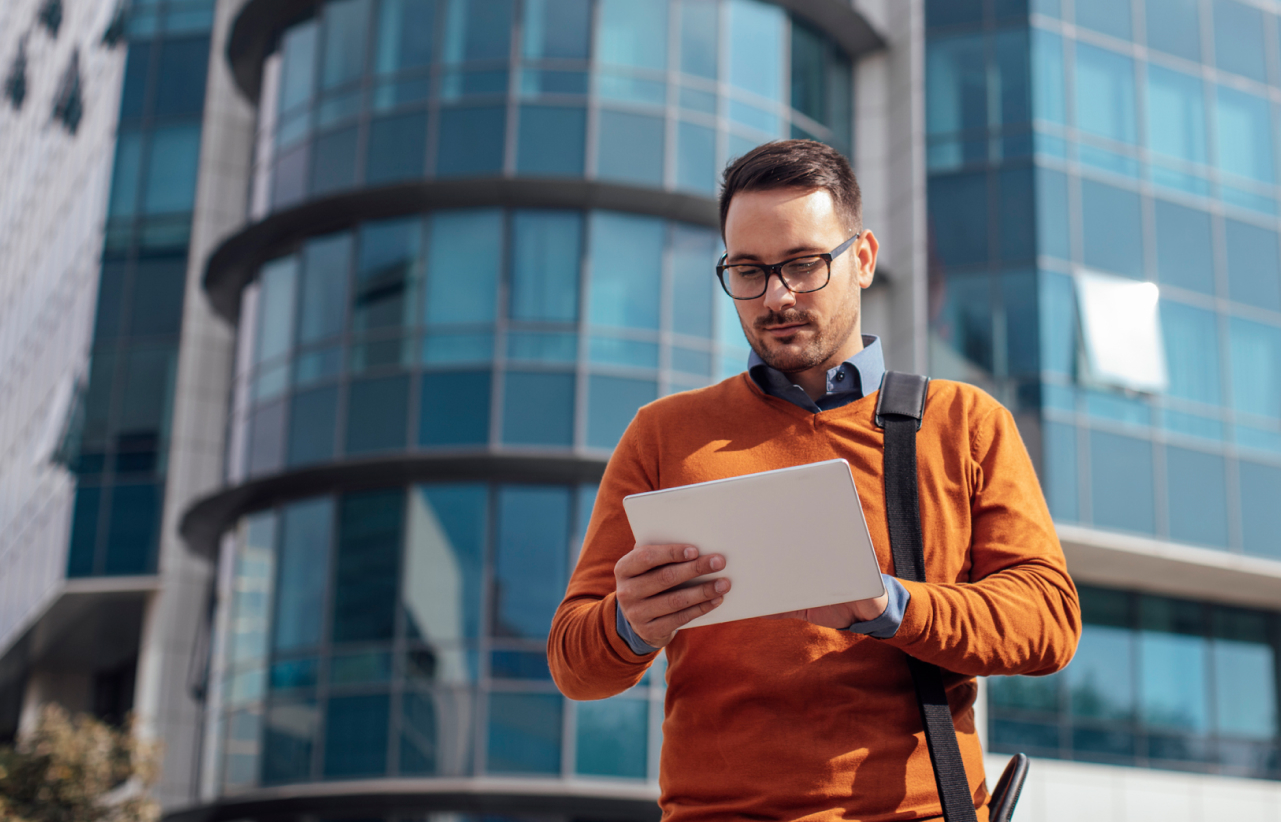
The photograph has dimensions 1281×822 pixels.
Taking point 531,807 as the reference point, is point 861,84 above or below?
above

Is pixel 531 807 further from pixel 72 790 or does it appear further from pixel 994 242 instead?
pixel 994 242

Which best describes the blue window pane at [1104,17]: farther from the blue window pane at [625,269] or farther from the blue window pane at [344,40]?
the blue window pane at [344,40]

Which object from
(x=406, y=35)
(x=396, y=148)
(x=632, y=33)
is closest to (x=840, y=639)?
(x=396, y=148)

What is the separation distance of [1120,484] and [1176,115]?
566 centimetres

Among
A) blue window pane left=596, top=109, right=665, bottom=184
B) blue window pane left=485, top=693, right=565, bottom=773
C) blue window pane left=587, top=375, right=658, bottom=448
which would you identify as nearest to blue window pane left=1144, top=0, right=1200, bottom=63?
blue window pane left=596, top=109, right=665, bottom=184

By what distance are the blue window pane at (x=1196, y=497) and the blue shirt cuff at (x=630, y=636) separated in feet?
54.9

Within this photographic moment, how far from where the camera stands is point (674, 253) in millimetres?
17688

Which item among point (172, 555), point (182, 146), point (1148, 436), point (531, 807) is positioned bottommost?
point (531, 807)

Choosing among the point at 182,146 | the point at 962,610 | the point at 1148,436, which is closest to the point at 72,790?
the point at 182,146

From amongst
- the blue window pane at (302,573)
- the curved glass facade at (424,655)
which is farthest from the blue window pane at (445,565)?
the blue window pane at (302,573)

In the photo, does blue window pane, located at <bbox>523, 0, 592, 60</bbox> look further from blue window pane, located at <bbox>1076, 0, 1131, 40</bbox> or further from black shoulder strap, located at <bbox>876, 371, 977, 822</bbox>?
black shoulder strap, located at <bbox>876, 371, 977, 822</bbox>

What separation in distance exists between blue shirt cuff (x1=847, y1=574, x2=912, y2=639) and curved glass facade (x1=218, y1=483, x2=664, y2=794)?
13555mm

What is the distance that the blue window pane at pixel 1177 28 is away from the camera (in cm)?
1970

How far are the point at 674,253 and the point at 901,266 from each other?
3612 mm
